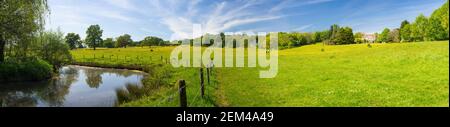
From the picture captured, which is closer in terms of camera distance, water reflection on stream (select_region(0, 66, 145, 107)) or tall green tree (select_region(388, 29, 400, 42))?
water reflection on stream (select_region(0, 66, 145, 107))

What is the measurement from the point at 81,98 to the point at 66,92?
16.2ft

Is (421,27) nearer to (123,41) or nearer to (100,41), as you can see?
(123,41)

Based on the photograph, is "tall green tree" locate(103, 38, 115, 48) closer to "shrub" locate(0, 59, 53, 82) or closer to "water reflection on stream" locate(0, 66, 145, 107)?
"shrub" locate(0, 59, 53, 82)

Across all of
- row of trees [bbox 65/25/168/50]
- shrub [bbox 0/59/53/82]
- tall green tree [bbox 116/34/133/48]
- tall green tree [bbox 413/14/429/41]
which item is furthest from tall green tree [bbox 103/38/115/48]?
tall green tree [bbox 413/14/429/41]

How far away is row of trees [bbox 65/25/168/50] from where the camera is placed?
5027 inches

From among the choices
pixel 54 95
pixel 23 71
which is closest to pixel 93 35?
pixel 23 71

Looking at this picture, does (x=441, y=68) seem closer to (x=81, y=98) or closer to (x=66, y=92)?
(x=81, y=98)

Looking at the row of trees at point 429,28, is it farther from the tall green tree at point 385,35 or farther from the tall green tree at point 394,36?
the tall green tree at point 385,35

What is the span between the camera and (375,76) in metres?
30.8

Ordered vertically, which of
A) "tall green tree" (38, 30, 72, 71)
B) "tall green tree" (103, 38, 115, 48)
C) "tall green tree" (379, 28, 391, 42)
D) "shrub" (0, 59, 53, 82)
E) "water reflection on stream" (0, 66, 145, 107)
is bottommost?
"water reflection on stream" (0, 66, 145, 107)

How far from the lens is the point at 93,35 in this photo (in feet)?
430

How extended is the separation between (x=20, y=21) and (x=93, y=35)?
314ft

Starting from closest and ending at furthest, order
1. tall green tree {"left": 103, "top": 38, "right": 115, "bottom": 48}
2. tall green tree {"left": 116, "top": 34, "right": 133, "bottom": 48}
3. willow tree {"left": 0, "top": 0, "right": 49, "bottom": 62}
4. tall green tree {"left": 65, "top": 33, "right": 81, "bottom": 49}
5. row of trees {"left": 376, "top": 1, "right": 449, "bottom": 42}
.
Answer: willow tree {"left": 0, "top": 0, "right": 49, "bottom": 62}, row of trees {"left": 376, "top": 1, "right": 449, "bottom": 42}, tall green tree {"left": 116, "top": 34, "right": 133, "bottom": 48}, tall green tree {"left": 65, "top": 33, "right": 81, "bottom": 49}, tall green tree {"left": 103, "top": 38, "right": 115, "bottom": 48}
